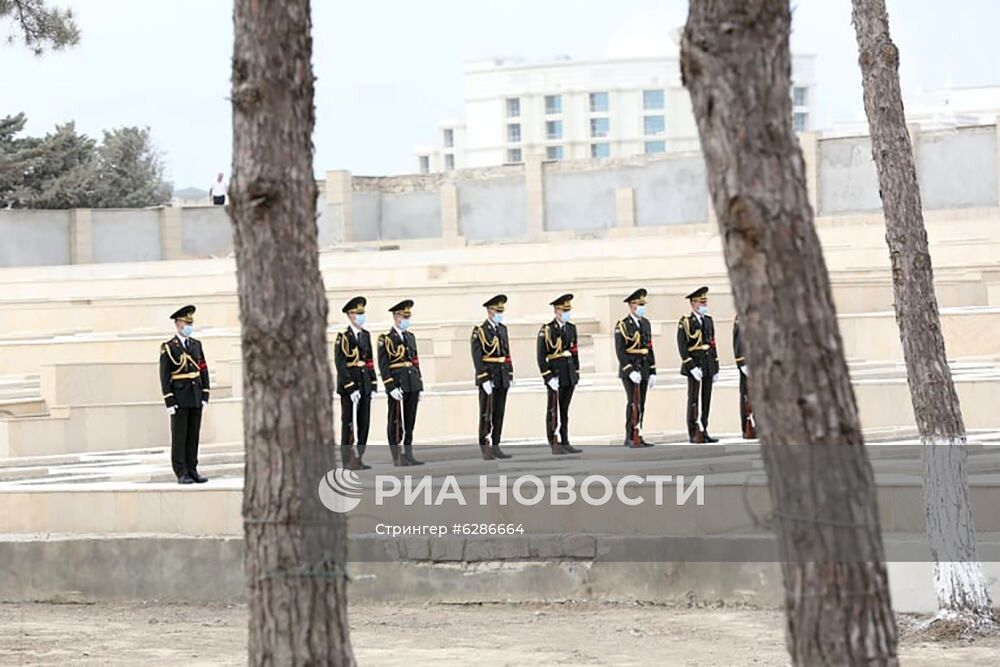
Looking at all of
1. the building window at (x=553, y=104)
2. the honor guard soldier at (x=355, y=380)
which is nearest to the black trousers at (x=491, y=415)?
the honor guard soldier at (x=355, y=380)

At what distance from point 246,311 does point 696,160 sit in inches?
1347

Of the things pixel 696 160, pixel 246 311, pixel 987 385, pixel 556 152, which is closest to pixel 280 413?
pixel 246 311

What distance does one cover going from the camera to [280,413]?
228 inches

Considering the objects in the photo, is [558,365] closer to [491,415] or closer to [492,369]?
[492,369]

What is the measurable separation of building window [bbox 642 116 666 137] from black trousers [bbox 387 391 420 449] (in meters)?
106

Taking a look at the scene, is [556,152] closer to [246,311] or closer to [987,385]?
[987,385]

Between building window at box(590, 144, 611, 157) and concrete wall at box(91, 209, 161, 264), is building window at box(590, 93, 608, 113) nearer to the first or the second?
building window at box(590, 144, 611, 157)

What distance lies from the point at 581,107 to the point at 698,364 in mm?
106617

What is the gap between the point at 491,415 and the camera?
16344 mm

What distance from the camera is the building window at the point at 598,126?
122 metres

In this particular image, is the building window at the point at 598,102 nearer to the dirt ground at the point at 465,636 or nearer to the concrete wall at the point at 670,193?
the concrete wall at the point at 670,193

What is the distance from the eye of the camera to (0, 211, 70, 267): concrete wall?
41188 millimetres

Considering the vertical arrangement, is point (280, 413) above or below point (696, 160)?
below

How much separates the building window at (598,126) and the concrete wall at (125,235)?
80.8 metres
